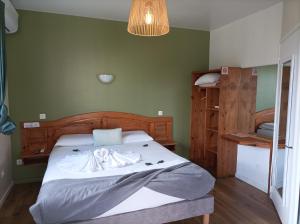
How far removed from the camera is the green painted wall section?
3434mm

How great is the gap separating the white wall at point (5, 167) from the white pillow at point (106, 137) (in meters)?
1.20

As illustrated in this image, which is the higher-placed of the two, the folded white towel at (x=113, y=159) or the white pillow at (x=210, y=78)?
the white pillow at (x=210, y=78)

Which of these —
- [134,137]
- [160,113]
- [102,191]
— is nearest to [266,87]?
[160,113]

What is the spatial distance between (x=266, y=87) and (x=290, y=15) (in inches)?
47.0

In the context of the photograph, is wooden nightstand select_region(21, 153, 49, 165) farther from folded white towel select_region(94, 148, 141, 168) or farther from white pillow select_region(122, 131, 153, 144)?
folded white towel select_region(94, 148, 141, 168)

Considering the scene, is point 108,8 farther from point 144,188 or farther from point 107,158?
point 144,188

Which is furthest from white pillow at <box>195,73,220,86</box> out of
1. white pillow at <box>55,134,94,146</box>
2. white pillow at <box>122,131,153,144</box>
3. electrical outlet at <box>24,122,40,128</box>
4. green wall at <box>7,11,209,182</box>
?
electrical outlet at <box>24,122,40,128</box>

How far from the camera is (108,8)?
11.0 feet

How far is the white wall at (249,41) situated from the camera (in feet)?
10.5

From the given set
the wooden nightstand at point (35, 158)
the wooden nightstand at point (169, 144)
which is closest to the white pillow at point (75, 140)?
the wooden nightstand at point (35, 158)

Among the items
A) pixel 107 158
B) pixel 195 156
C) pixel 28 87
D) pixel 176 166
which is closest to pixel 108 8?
pixel 28 87

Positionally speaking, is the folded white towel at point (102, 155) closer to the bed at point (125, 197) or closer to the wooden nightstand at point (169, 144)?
the bed at point (125, 197)

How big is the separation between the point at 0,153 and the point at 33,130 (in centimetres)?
65

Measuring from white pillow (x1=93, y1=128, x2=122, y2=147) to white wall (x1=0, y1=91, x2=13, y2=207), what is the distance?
1204mm
